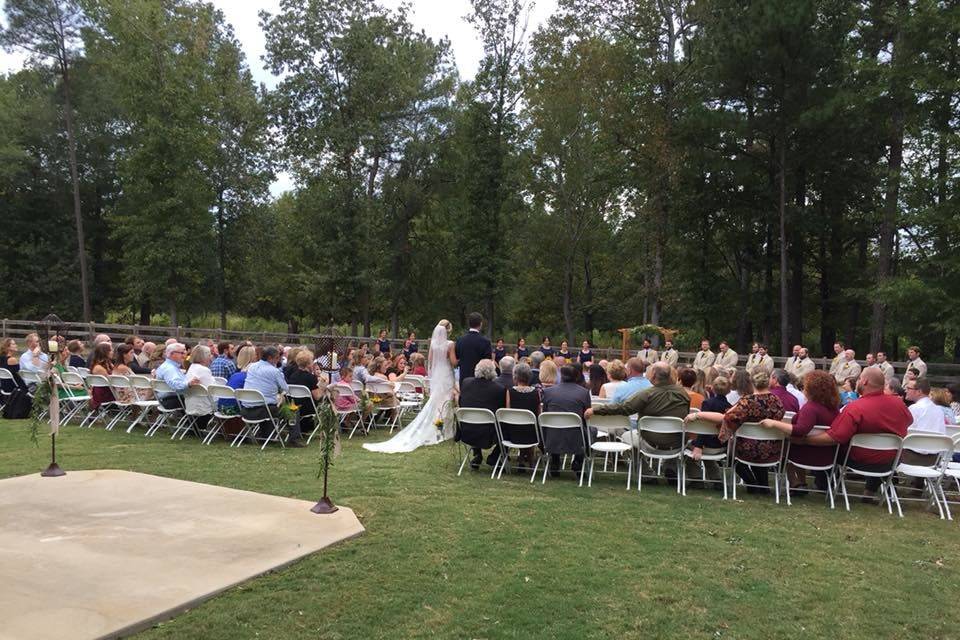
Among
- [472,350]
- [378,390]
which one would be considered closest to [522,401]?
[472,350]

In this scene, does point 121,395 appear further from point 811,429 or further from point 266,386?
point 811,429

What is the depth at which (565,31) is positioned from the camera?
2962 centimetres

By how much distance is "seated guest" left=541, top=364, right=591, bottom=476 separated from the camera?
697 cm

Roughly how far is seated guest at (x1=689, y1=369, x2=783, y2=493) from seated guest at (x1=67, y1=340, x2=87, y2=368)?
972 cm

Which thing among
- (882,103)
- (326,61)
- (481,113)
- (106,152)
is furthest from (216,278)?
(882,103)

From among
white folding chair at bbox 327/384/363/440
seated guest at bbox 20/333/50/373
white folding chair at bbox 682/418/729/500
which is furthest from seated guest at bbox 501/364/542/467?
seated guest at bbox 20/333/50/373

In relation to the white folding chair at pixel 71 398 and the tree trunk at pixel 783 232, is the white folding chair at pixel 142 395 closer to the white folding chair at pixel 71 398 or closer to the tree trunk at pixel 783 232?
the white folding chair at pixel 71 398

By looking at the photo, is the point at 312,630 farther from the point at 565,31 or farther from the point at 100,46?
the point at 100,46

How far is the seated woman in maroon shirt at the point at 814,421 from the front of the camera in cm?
633

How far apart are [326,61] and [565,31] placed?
34.9ft

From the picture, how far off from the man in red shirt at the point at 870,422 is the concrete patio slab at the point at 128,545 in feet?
14.5

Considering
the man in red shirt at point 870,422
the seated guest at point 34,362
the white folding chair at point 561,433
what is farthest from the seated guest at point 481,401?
the seated guest at point 34,362

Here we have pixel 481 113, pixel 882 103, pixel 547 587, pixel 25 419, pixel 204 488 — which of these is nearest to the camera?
pixel 547 587

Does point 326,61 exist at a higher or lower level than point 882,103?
higher
